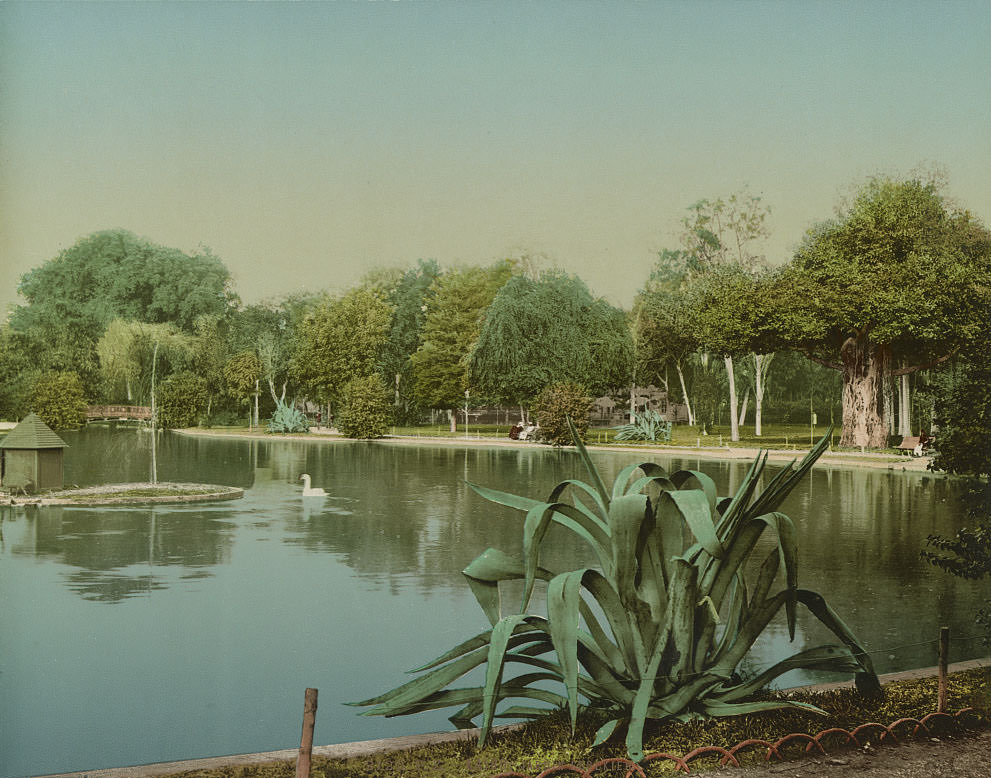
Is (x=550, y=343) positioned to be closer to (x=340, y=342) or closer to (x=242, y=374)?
(x=340, y=342)

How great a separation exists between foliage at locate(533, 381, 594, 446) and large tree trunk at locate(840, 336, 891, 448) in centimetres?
158

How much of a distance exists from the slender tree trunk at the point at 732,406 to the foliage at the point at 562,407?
83 centimetres

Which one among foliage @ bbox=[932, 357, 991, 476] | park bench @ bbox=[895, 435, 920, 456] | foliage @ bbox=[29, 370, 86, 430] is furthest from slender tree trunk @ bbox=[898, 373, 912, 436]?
foliage @ bbox=[29, 370, 86, 430]

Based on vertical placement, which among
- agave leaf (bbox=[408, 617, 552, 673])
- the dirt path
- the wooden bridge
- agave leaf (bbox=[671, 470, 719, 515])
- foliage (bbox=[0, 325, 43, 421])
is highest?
foliage (bbox=[0, 325, 43, 421])

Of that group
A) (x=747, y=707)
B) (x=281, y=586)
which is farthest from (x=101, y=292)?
(x=747, y=707)

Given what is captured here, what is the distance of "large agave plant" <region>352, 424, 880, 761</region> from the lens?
10.6ft

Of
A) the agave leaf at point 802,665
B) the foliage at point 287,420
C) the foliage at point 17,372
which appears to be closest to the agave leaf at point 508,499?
the agave leaf at point 802,665

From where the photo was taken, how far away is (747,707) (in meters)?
3.58

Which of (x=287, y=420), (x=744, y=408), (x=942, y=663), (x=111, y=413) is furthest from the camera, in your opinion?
(x=744, y=408)

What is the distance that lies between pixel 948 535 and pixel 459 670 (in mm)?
3363

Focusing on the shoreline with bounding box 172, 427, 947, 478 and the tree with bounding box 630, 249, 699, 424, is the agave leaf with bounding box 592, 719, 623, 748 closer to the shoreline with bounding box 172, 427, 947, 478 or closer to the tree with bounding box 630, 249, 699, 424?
the shoreline with bounding box 172, 427, 947, 478

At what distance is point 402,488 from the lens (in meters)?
4.90

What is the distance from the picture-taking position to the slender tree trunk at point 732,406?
5273 millimetres

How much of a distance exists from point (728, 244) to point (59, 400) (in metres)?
3.40
